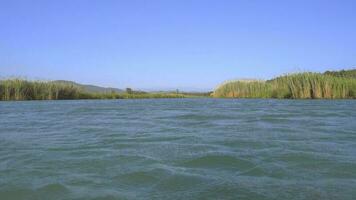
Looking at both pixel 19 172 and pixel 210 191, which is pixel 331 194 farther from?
pixel 19 172

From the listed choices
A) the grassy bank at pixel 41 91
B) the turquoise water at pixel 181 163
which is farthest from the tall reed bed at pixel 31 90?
the turquoise water at pixel 181 163

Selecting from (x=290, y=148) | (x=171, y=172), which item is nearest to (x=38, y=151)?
(x=171, y=172)

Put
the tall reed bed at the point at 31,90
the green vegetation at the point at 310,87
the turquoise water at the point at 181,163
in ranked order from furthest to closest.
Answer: the tall reed bed at the point at 31,90, the green vegetation at the point at 310,87, the turquoise water at the point at 181,163

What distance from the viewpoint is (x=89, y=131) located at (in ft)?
35.8

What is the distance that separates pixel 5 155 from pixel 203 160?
11.0ft

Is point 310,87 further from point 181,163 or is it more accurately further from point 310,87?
point 181,163

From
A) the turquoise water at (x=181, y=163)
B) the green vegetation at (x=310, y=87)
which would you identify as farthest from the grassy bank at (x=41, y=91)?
the turquoise water at (x=181, y=163)

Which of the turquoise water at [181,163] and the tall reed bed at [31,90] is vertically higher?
the tall reed bed at [31,90]

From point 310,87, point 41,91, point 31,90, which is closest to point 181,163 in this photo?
point 310,87

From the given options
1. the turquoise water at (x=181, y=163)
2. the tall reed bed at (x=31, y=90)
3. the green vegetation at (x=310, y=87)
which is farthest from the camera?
the tall reed bed at (x=31, y=90)

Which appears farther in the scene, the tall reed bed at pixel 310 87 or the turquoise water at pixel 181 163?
the tall reed bed at pixel 310 87

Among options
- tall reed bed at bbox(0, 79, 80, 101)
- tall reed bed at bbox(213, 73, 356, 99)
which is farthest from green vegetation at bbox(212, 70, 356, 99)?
tall reed bed at bbox(0, 79, 80, 101)

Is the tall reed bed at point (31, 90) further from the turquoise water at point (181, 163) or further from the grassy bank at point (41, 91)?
the turquoise water at point (181, 163)

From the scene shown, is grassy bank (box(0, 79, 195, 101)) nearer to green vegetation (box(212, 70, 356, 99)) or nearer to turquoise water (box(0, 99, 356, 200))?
green vegetation (box(212, 70, 356, 99))
